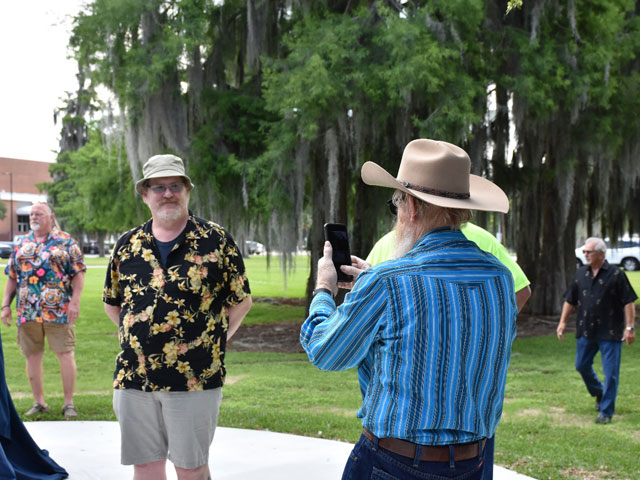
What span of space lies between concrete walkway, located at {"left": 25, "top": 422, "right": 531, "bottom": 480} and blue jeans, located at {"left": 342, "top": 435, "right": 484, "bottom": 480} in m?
2.50

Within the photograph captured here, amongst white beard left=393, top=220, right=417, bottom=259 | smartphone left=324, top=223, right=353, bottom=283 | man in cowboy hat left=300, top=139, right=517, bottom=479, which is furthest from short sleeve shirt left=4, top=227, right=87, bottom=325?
white beard left=393, top=220, right=417, bottom=259

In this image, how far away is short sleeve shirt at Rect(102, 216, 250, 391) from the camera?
318 cm

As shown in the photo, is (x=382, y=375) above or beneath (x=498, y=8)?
beneath

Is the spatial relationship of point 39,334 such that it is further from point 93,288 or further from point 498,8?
point 93,288

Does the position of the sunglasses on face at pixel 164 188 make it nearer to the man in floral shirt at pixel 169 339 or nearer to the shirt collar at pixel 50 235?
the man in floral shirt at pixel 169 339

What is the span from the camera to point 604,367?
6.28 m

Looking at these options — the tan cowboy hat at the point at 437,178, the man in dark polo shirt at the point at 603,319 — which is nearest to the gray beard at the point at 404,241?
the tan cowboy hat at the point at 437,178

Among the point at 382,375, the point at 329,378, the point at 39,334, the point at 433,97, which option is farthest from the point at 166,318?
the point at 433,97

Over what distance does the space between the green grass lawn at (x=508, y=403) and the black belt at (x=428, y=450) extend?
3.08 meters

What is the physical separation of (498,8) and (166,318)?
9573mm

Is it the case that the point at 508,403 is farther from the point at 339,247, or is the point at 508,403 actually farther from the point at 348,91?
the point at 339,247

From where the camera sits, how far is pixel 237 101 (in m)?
11.5

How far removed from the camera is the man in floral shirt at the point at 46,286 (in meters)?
5.71

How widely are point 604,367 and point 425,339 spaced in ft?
16.7
